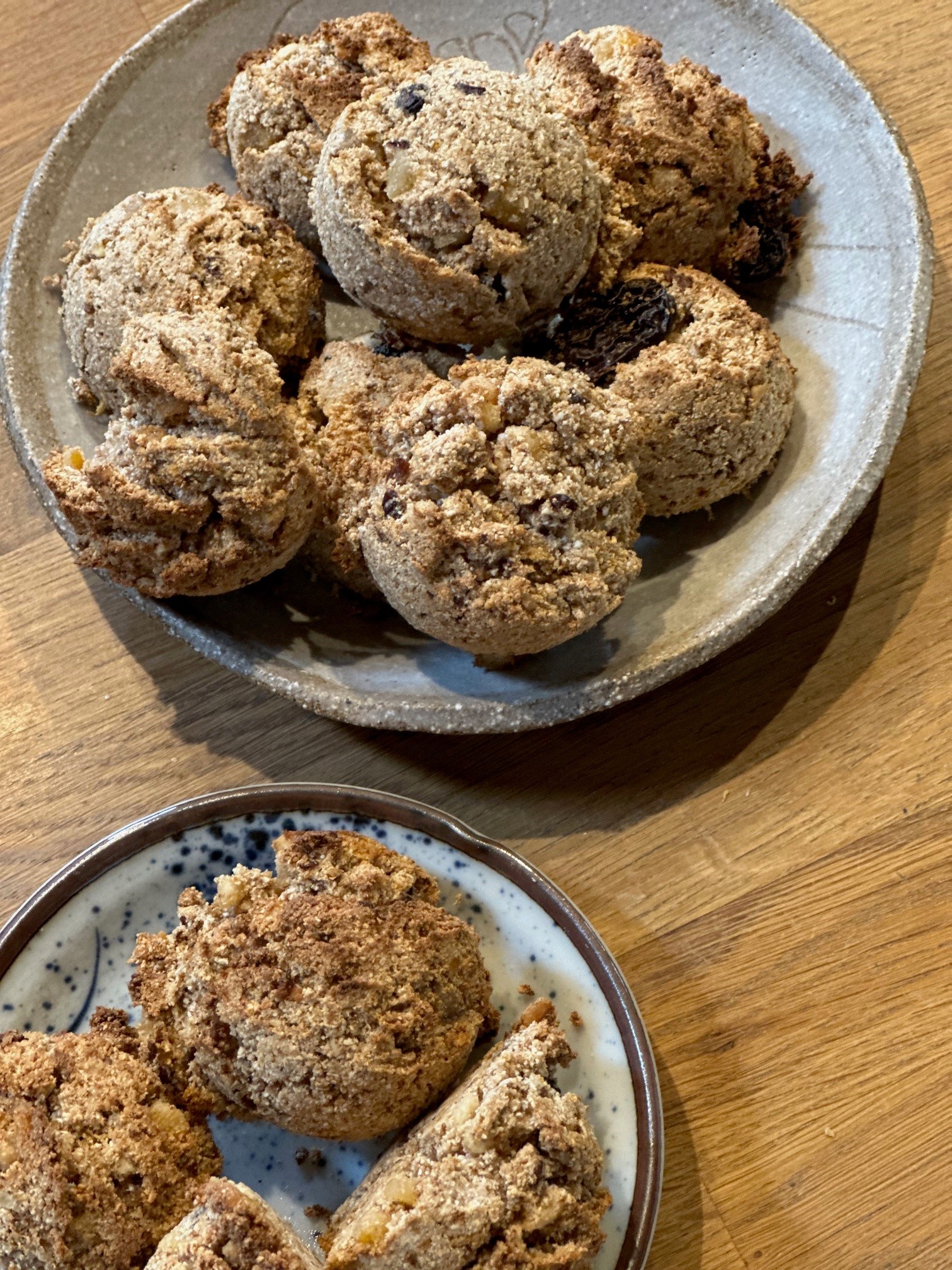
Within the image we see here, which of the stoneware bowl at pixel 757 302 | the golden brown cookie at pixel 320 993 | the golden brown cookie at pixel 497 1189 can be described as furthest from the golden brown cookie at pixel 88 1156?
the stoneware bowl at pixel 757 302

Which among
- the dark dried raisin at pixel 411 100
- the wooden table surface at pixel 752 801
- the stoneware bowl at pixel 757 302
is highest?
the dark dried raisin at pixel 411 100

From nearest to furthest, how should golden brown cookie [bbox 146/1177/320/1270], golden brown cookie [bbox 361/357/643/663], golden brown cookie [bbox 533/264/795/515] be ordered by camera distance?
golden brown cookie [bbox 146/1177/320/1270] → golden brown cookie [bbox 361/357/643/663] → golden brown cookie [bbox 533/264/795/515]

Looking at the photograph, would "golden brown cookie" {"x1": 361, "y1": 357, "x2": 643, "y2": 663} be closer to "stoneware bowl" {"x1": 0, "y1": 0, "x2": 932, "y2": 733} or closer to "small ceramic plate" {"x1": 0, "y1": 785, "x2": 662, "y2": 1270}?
"stoneware bowl" {"x1": 0, "y1": 0, "x2": 932, "y2": 733}

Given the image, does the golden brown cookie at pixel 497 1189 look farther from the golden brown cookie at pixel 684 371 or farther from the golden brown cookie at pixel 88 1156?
the golden brown cookie at pixel 684 371

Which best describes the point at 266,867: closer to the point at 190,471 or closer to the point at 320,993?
the point at 320,993

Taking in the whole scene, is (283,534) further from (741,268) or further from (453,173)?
(741,268)

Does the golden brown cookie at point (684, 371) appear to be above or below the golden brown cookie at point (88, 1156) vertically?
above

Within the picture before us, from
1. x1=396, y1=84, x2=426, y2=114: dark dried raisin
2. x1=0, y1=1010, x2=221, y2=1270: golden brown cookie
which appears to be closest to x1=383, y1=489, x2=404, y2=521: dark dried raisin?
x1=396, y1=84, x2=426, y2=114: dark dried raisin
